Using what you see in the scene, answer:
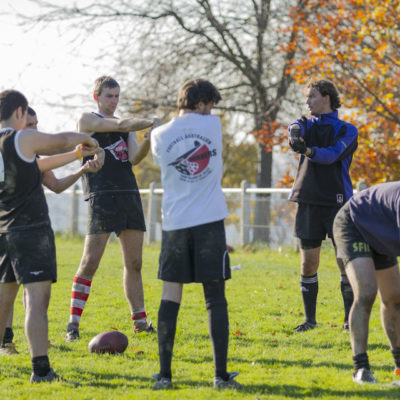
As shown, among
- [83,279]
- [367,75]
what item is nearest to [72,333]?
[83,279]

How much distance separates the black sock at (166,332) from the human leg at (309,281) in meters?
2.34

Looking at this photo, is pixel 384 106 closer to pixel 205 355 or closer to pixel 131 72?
pixel 131 72

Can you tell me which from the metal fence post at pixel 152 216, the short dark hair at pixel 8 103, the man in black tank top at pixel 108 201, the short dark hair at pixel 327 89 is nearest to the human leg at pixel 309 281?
the short dark hair at pixel 327 89

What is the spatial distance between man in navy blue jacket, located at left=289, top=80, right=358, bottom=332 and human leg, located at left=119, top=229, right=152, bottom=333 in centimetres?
163

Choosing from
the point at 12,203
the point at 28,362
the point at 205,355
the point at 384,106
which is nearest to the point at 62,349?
the point at 28,362

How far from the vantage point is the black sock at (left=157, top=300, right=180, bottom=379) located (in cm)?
426

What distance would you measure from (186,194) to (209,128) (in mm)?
479

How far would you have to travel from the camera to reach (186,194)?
4.27m

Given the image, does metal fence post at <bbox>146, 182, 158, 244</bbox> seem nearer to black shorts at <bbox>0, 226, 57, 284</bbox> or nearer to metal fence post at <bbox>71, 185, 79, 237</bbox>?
metal fence post at <bbox>71, 185, 79, 237</bbox>

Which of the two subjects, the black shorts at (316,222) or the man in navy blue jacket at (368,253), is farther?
the black shorts at (316,222)

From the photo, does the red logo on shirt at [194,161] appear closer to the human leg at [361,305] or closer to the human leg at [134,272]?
the human leg at [361,305]

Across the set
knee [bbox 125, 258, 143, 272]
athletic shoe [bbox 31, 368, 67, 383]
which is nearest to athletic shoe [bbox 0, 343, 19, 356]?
athletic shoe [bbox 31, 368, 67, 383]

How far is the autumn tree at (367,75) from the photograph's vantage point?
15000 mm

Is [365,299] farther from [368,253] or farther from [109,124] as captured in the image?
[109,124]
